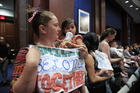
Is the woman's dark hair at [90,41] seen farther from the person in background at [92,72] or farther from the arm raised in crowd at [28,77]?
the arm raised in crowd at [28,77]

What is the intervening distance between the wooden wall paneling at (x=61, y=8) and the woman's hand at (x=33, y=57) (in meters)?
1.94

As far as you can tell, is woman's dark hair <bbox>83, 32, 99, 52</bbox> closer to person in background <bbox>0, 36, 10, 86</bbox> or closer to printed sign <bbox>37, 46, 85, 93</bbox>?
printed sign <bbox>37, 46, 85, 93</bbox>

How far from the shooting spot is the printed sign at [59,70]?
26.0 inches

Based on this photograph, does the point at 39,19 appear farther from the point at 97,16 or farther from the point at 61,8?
the point at 97,16

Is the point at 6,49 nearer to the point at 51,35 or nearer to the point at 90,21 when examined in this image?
the point at 90,21

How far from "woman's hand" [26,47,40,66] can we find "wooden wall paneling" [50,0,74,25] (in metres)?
1.94

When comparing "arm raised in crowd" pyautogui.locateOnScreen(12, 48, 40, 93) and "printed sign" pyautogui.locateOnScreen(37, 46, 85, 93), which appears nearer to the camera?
"arm raised in crowd" pyautogui.locateOnScreen(12, 48, 40, 93)

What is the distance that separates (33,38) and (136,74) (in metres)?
2.50

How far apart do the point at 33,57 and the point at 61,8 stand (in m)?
2.27

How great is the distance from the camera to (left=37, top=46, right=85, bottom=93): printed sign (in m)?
0.66

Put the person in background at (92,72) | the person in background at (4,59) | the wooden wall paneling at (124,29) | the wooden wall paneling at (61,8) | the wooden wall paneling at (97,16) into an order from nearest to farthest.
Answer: the person in background at (92,72) → the wooden wall paneling at (61,8) → the person in background at (4,59) → the wooden wall paneling at (97,16) → the wooden wall paneling at (124,29)

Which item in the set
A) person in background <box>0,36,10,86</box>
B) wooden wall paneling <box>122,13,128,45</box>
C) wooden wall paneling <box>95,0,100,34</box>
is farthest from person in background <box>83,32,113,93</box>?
wooden wall paneling <box>122,13,128,45</box>

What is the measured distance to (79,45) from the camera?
86 centimetres

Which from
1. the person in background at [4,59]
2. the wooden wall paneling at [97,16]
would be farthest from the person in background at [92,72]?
the wooden wall paneling at [97,16]
